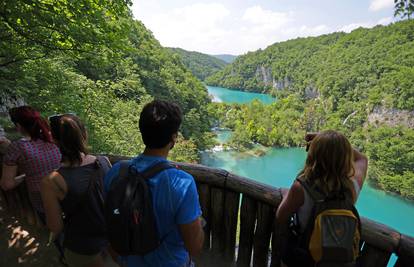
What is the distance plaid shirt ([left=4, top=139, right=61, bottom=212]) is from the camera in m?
1.86

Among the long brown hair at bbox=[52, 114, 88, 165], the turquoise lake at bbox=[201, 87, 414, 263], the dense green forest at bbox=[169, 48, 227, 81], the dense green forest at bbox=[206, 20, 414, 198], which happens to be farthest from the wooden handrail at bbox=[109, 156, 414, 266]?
the dense green forest at bbox=[169, 48, 227, 81]

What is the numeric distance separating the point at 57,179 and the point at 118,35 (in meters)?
3.39

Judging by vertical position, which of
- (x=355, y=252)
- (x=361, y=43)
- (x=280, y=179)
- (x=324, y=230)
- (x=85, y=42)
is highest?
(x=361, y=43)

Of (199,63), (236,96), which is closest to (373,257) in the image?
(236,96)

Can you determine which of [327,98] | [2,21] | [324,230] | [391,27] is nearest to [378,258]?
[324,230]

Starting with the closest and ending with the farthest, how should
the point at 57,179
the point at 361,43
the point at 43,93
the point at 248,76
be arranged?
the point at 57,179
the point at 43,93
the point at 361,43
the point at 248,76

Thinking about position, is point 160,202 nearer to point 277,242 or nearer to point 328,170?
point 328,170

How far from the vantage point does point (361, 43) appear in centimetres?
8000

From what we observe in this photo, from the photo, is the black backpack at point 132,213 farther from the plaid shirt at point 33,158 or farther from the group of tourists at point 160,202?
the plaid shirt at point 33,158

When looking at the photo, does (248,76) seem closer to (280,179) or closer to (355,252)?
(280,179)

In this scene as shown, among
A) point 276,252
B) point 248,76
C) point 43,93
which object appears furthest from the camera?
point 248,76

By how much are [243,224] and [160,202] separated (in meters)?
1.20

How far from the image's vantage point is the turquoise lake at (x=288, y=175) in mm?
30250

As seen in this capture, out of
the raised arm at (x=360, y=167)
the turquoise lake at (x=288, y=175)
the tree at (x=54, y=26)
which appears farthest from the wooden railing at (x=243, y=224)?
the turquoise lake at (x=288, y=175)
